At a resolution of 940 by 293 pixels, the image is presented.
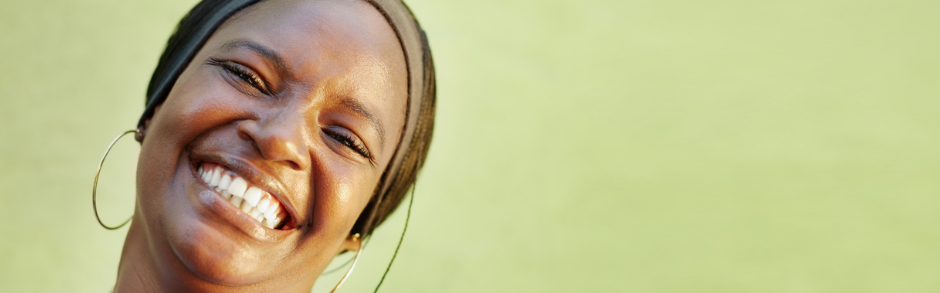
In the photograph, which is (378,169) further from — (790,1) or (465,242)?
(790,1)

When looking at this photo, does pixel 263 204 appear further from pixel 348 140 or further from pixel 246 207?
pixel 348 140

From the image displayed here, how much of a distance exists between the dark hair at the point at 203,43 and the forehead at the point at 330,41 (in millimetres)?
59

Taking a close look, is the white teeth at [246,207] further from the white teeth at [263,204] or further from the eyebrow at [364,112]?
the eyebrow at [364,112]

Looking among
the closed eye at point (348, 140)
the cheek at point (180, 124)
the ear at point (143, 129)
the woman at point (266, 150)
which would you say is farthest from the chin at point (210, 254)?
the ear at point (143, 129)

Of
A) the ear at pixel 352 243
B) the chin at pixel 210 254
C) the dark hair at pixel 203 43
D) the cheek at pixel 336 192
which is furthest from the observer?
the ear at pixel 352 243

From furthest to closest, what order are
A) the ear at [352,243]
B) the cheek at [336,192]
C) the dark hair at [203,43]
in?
the ear at [352,243] → the dark hair at [203,43] → the cheek at [336,192]

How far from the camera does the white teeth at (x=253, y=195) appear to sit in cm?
125

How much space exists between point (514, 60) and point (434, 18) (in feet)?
0.85

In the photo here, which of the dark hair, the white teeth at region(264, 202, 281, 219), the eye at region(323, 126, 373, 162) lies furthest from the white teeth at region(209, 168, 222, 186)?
the dark hair

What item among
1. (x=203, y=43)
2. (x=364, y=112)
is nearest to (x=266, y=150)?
(x=364, y=112)

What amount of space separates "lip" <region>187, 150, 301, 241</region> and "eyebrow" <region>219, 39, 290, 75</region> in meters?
0.18

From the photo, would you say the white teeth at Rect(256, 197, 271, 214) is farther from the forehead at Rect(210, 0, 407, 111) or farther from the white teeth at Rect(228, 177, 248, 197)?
the forehead at Rect(210, 0, 407, 111)

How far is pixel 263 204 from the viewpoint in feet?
4.16

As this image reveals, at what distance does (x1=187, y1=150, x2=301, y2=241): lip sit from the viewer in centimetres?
122
